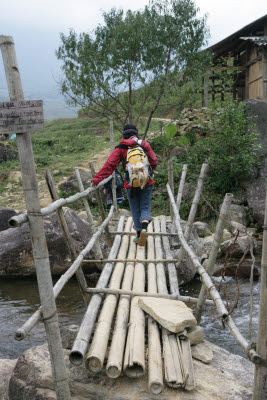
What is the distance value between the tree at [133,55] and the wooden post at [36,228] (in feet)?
26.9

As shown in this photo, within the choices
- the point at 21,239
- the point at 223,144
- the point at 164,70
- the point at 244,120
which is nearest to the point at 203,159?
the point at 223,144

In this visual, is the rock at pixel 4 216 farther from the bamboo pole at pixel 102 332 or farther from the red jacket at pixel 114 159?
the bamboo pole at pixel 102 332

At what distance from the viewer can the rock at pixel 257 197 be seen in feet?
30.1

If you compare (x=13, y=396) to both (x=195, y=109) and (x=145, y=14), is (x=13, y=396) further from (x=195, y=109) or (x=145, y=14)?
(x=195, y=109)

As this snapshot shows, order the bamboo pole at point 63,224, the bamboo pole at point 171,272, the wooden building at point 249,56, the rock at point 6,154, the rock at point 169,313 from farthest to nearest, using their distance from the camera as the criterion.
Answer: the rock at point 6,154 < the wooden building at point 249,56 < the bamboo pole at point 171,272 < the bamboo pole at point 63,224 < the rock at point 169,313

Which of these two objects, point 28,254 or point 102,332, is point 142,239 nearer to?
point 102,332

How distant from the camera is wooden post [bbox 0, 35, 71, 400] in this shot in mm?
2045

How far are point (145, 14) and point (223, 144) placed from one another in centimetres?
403

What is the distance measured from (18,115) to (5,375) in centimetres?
259

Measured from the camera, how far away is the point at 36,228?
7.23ft

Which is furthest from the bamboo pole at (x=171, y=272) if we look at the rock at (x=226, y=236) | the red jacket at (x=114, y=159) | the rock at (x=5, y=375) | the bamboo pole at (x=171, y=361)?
the rock at (x=226, y=236)

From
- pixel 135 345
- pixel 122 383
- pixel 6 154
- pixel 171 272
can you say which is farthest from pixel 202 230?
pixel 6 154

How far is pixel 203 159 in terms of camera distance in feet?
32.8

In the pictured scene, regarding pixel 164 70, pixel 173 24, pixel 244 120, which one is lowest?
pixel 244 120
